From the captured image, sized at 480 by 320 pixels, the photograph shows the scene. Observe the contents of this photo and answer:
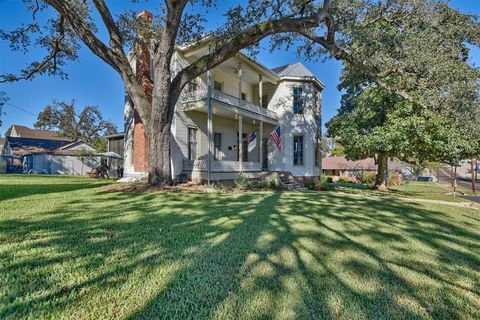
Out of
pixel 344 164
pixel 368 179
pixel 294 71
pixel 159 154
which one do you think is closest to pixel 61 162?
pixel 159 154

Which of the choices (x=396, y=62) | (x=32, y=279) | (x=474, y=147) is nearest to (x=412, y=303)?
(x=32, y=279)

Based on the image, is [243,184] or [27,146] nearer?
[243,184]

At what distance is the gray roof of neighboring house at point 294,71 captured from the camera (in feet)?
57.7

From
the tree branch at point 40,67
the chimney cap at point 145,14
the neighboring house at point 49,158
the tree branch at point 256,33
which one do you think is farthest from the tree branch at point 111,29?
the neighboring house at point 49,158

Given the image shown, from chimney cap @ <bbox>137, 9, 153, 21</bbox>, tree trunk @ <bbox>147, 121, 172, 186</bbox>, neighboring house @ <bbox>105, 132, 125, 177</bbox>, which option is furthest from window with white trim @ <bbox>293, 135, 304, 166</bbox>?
neighboring house @ <bbox>105, 132, 125, 177</bbox>

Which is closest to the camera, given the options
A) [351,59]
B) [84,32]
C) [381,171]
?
[84,32]

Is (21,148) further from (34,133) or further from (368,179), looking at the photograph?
(368,179)

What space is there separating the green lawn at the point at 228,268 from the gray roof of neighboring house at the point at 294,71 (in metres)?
14.7

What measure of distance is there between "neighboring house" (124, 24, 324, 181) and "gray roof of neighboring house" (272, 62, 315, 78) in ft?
0.24

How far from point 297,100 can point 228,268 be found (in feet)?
54.0

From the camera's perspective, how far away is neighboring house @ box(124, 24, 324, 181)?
41.7 ft

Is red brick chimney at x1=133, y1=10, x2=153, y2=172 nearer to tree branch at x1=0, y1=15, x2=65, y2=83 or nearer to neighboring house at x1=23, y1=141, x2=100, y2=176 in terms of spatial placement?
tree branch at x1=0, y1=15, x2=65, y2=83

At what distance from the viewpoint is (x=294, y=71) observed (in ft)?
58.8

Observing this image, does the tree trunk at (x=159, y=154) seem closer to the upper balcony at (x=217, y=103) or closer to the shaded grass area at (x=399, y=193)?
the upper balcony at (x=217, y=103)
